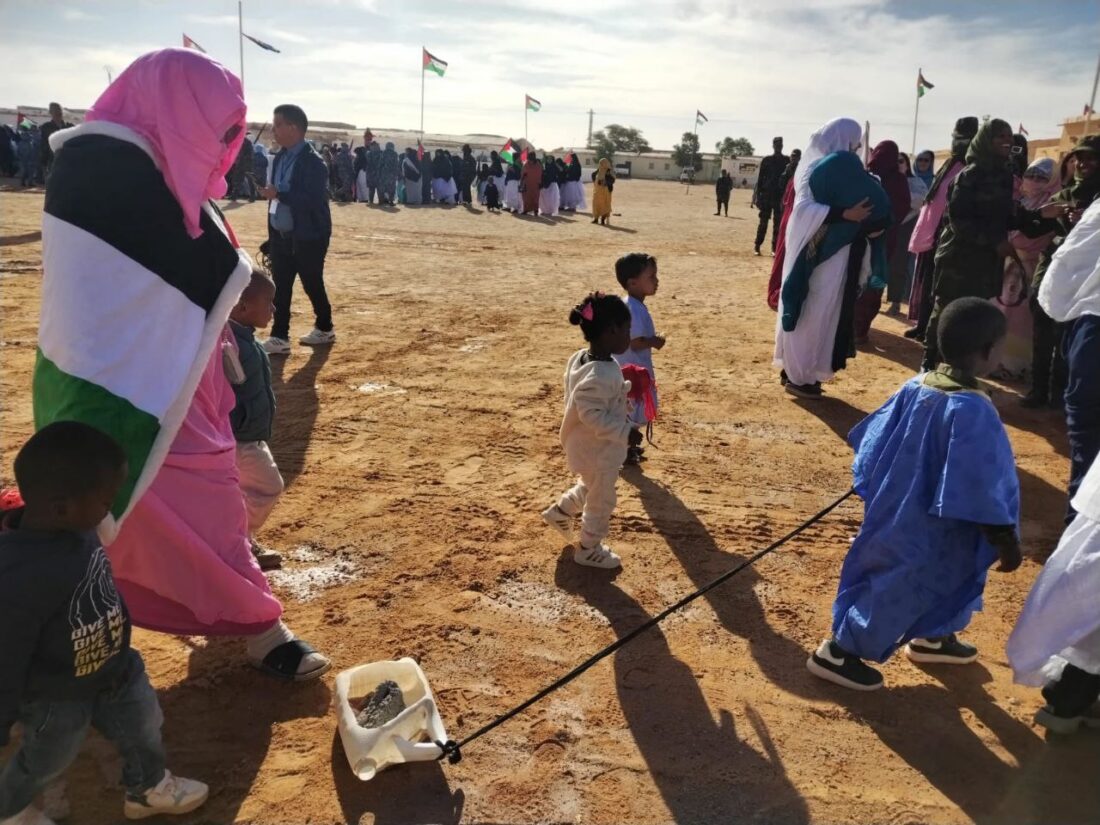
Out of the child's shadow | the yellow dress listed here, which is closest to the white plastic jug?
the child's shadow

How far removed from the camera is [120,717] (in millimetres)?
2082

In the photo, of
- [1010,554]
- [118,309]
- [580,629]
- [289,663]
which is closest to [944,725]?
[1010,554]

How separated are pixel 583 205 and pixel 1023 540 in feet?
73.6

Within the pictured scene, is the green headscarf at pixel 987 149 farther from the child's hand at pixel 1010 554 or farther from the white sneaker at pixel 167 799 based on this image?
the white sneaker at pixel 167 799

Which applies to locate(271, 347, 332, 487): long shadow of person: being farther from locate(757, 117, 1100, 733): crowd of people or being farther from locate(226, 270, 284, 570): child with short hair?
locate(757, 117, 1100, 733): crowd of people

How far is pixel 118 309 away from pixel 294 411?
3.53 m

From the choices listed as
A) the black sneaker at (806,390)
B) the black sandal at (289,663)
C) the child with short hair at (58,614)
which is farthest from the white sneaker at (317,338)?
the child with short hair at (58,614)

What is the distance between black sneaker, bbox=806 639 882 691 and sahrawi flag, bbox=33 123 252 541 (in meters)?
2.44

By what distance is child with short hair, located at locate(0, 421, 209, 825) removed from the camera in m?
1.80

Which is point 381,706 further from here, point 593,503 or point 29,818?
point 593,503

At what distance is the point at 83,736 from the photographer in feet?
6.58

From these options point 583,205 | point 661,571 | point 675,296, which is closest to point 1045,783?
point 661,571

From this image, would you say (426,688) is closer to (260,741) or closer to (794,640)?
(260,741)

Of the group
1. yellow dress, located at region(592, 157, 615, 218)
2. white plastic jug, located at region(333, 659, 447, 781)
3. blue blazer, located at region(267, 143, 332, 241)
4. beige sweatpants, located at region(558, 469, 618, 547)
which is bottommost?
white plastic jug, located at region(333, 659, 447, 781)
